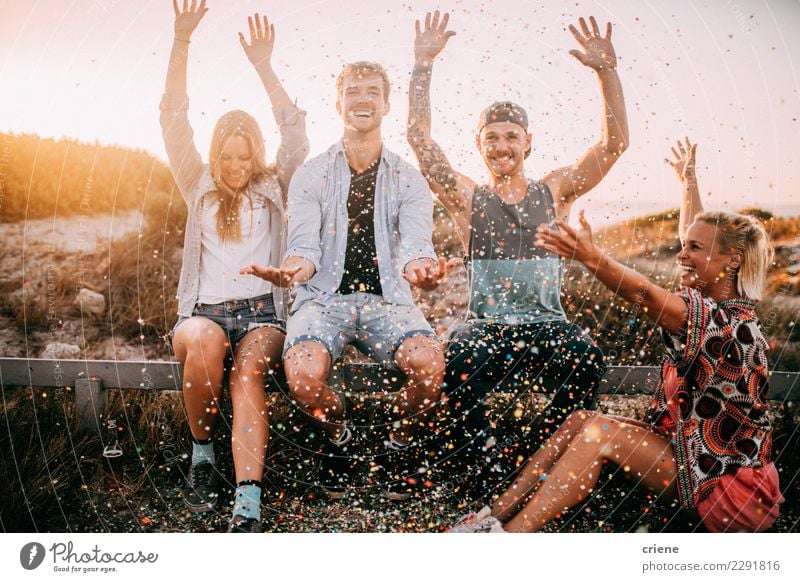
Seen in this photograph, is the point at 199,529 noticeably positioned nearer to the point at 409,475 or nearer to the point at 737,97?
the point at 409,475

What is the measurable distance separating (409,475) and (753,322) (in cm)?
101

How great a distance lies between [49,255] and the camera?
2.68 metres

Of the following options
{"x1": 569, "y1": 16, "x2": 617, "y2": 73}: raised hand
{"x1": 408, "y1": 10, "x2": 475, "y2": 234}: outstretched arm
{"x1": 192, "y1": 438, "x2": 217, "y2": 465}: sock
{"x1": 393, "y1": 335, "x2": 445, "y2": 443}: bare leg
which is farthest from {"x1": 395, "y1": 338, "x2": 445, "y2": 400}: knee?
{"x1": 569, "y1": 16, "x2": 617, "y2": 73}: raised hand

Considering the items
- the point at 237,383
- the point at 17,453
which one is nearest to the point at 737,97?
the point at 237,383

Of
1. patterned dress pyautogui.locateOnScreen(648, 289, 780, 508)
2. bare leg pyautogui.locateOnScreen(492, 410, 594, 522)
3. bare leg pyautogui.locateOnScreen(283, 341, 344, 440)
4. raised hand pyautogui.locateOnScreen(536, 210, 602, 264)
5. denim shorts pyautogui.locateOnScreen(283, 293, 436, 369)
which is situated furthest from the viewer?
denim shorts pyautogui.locateOnScreen(283, 293, 436, 369)

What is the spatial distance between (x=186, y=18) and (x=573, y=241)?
1364 mm

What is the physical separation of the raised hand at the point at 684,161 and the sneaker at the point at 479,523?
110cm

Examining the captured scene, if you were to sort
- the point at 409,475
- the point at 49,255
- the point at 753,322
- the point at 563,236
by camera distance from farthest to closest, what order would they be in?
the point at 49,255, the point at 409,475, the point at 753,322, the point at 563,236

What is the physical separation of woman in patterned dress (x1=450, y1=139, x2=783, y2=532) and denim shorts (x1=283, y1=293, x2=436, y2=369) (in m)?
0.51

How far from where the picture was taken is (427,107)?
208cm

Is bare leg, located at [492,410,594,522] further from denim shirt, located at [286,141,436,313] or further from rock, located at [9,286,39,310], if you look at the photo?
rock, located at [9,286,39,310]

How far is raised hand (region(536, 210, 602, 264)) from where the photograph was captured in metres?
1.44

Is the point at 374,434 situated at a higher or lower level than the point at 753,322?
lower

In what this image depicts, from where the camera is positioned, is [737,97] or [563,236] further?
[737,97]
